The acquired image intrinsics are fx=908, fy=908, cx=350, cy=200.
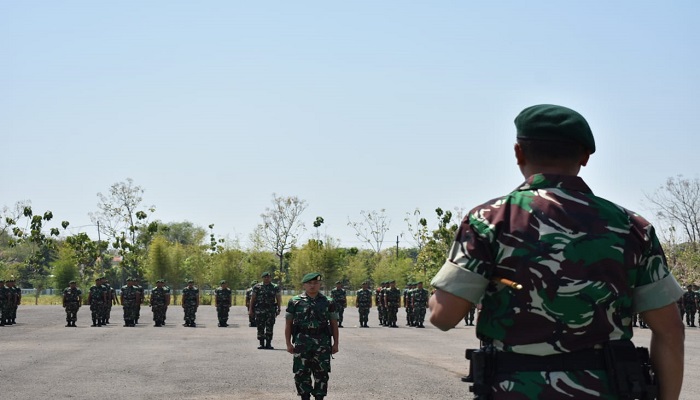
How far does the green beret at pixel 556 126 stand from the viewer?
2.87 meters

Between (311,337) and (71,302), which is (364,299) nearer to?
(71,302)

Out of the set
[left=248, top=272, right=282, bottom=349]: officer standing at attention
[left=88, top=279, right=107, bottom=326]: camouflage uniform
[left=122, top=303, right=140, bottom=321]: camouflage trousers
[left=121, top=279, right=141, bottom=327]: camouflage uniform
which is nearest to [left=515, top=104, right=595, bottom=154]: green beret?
[left=248, top=272, right=282, bottom=349]: officer standing at attention

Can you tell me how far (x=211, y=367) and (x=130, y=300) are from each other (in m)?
18.5

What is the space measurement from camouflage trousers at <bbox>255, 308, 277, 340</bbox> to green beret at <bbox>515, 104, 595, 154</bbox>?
19335 mm

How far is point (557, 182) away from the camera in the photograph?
9.30 feet

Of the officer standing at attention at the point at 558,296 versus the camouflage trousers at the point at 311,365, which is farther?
the camouflage trousers at the point at 311,365

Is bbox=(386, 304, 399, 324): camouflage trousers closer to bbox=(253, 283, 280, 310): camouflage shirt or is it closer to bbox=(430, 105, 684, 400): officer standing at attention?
bbox=(253, 283, 280, 310): camouflage shirt

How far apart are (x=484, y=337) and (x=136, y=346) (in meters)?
20.8

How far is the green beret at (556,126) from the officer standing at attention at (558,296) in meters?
0.14

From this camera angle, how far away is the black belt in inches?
105

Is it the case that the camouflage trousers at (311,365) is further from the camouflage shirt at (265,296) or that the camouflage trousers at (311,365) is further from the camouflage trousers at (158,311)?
the camouflage trousers at (158,311)


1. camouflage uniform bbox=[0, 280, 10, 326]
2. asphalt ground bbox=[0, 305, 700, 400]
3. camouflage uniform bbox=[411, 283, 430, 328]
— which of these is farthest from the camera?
camouflage uniform bbox=[411, 283, 430, 328]

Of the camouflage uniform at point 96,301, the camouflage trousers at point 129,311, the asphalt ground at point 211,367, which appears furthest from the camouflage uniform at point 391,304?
the camouflage uniform at point 96,301

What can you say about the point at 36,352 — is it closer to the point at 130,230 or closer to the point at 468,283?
the point at 468,283
